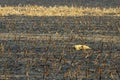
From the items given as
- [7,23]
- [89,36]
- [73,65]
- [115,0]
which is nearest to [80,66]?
[73,65]

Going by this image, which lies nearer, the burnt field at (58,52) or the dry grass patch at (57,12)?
the burnt field at (58,52)

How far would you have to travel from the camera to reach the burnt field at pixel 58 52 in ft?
27.7

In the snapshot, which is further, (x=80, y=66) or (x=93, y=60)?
(x=93, y=60)

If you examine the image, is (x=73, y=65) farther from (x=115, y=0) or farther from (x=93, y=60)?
(x=115, y=0)

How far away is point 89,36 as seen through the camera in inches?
563

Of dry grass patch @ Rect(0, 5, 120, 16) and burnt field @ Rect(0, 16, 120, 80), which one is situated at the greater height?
burnt field @ Rect(0, 16, 120, 80)

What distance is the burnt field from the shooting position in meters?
8.45

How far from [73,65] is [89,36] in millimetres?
5037

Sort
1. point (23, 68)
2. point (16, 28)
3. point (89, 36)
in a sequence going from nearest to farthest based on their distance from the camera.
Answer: point (23, 68), point (89, 36), point (16, 28)

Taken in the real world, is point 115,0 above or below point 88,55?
below

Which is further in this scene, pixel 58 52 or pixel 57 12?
pixel 57 12

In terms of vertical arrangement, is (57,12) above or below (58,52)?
below

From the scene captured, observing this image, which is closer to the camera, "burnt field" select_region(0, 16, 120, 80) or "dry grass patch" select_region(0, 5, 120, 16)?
"burnt field" select_region(0, 16, 120, 80)

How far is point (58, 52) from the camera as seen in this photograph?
35.8 feet
